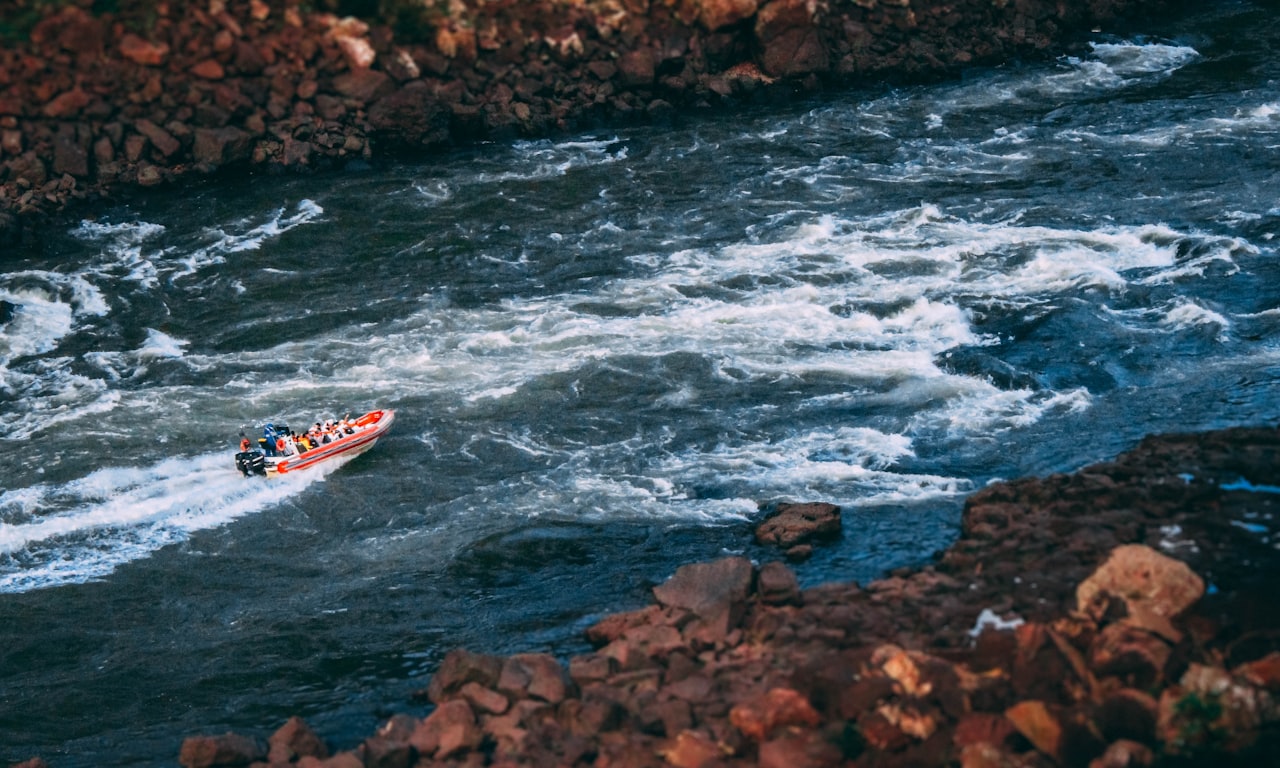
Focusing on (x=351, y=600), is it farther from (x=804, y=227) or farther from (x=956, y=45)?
(x=956, y=45)

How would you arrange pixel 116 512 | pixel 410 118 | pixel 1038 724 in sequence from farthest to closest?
pixel 410 118 → pixel 116 512 → pixel 1038 724

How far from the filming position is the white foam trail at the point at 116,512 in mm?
22688

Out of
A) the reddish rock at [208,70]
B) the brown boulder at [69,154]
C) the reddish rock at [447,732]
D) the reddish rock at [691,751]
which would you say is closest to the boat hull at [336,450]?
the reddish rock at [447,732]

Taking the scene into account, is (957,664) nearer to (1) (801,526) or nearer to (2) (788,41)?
(1) (801,526)

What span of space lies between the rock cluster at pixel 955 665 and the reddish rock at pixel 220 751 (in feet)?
0.08

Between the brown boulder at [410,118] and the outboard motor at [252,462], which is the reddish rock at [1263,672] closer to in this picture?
the outboard motor at [252,462]

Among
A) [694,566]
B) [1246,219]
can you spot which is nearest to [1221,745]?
[694,566]

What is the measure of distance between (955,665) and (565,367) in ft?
43.3

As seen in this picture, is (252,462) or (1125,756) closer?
(1125,756)

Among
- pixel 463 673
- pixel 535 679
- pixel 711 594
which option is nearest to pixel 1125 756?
pixel 711 594

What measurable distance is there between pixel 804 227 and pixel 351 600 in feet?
50.3

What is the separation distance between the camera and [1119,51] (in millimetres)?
43375

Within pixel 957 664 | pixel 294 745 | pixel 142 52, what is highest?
pixel 142 52

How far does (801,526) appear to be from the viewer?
66.8 feet
